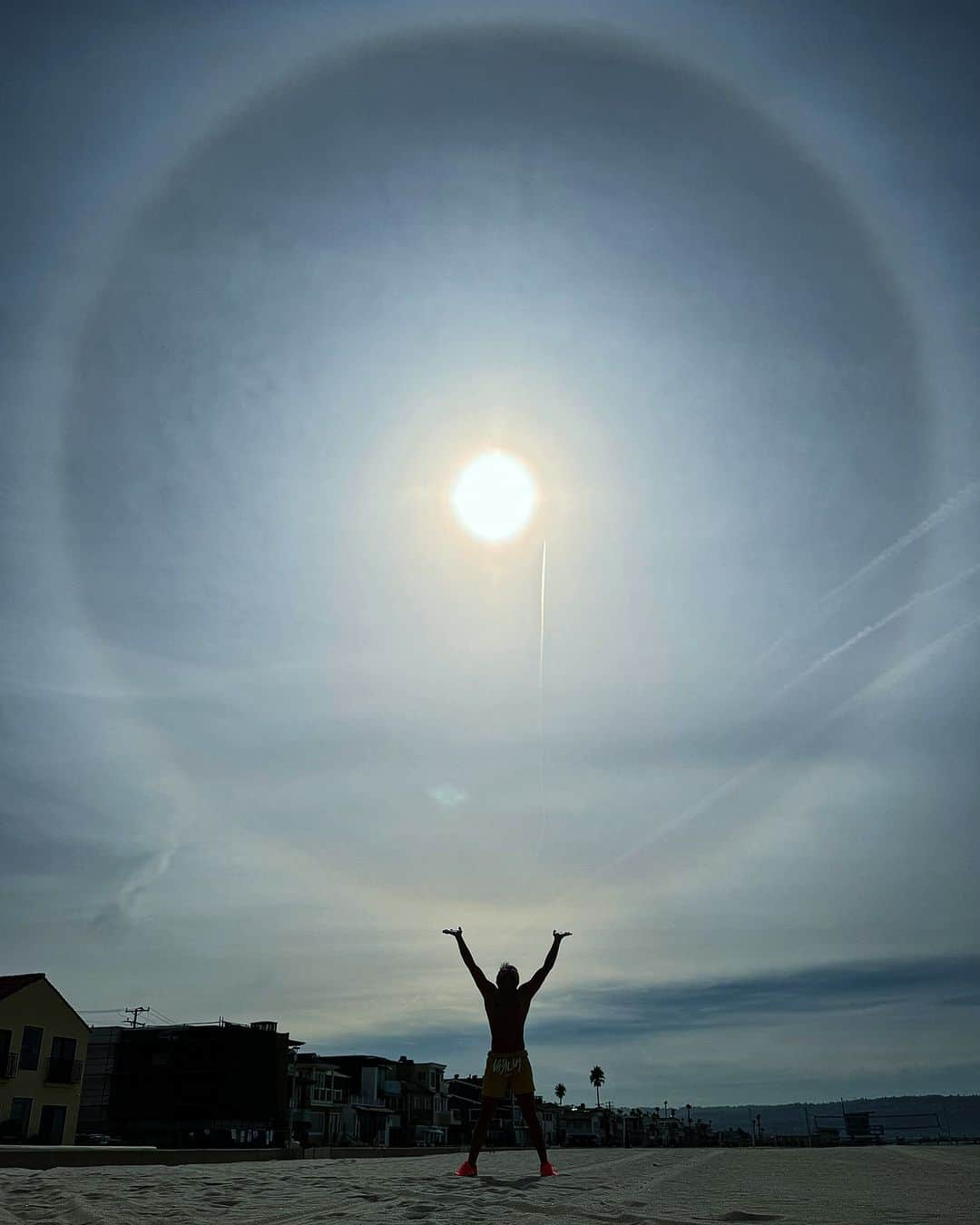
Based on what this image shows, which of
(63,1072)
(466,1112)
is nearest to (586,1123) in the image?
(466,1112)

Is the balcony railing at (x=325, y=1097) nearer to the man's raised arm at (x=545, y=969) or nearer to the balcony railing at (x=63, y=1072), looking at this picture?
the balcony railing at (x=63, y=1072)

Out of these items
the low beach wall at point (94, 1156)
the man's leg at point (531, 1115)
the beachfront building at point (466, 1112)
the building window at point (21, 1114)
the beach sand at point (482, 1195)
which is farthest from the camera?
the beachfront building at point (466, 1112)

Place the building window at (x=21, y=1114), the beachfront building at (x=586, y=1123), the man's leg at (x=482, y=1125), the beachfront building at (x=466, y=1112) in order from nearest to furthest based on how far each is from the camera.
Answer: the man's leg at (x=482, y=1125)
the building window at (x=21, y=1114)
the beachfront building at (x=466, y=1112)
the beachfront building at (x=586, y=1123)

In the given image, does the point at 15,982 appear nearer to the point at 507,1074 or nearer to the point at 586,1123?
the point at 507,1074

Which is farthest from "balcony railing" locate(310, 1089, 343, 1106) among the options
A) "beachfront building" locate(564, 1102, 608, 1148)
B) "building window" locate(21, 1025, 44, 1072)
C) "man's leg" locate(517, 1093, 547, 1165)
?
"man's leg" locate(517, 1093, 547, 1165)

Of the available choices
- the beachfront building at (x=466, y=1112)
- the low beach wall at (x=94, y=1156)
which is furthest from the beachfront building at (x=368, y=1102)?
the low beach wall at (x=94, y=1156)

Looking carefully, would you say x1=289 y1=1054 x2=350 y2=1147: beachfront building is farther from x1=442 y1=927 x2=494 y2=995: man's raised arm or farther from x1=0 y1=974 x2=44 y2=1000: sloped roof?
x1=442 y1=927 x2=494 y2=995: man's raised arm

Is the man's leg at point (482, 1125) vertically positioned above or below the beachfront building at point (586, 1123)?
above
